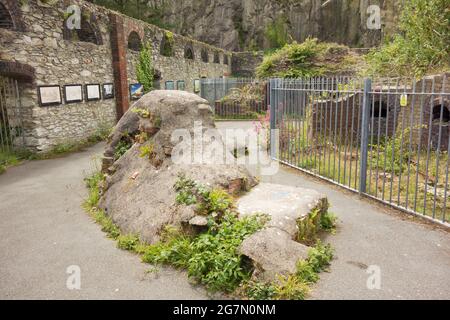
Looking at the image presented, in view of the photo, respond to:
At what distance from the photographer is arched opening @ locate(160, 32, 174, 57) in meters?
17.9

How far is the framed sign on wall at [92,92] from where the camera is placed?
1191 centimetres

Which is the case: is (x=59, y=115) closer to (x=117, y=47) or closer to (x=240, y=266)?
(x=117, y=47)

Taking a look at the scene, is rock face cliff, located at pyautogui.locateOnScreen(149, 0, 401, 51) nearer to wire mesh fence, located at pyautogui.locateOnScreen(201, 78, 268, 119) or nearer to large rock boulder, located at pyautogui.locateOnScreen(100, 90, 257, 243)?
wire mesh fence, located at pyautogui.locateOnScreen(201, 78, 268, 119)

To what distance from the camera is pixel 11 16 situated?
9023 millimetres

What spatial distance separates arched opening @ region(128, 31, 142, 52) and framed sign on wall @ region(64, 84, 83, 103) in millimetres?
4705

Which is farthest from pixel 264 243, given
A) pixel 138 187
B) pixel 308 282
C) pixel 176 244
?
pixel 138 187

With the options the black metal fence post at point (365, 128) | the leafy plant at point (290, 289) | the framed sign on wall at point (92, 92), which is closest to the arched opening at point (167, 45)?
the framed sign on wall at point (92, 92)

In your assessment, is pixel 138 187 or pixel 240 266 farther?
pixel 138 187

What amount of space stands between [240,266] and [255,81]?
1617 cm

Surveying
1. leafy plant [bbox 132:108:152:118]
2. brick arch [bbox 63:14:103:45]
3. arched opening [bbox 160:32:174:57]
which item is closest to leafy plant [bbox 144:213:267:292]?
leafy plant [bbox 132:108:152:118]

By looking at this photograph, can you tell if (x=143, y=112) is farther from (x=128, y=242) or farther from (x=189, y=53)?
(x=189, y=53)

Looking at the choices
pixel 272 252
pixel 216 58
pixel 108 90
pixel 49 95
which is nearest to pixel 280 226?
pixel 272 252

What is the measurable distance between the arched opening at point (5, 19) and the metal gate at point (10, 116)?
1349 millimetres
